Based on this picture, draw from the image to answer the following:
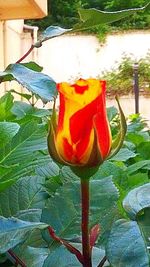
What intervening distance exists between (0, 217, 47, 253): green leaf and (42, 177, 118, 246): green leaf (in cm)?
5

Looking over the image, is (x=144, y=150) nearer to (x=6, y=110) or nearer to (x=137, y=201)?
(x=6, y=110)

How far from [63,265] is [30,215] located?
0.07 m

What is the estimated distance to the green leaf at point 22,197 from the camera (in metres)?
0.48

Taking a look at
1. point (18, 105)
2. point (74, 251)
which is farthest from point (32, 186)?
point (18, 105)

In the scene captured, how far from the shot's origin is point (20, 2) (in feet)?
10.1

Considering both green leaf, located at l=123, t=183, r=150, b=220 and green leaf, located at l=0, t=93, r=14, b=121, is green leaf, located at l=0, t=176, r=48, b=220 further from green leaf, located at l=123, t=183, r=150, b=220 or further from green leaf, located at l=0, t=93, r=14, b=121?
green leaf, located at l=0, t=93, r=14, b=121

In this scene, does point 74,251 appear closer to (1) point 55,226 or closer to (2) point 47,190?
(1) point 55,226

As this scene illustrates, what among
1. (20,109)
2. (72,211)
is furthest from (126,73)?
(72,211)

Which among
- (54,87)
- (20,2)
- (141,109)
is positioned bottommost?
(141,109)

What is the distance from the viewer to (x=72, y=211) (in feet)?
1.43

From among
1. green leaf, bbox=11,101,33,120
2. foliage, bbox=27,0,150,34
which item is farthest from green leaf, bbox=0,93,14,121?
foliage, bbox=27,0,150,34

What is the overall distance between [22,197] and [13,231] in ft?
0.40

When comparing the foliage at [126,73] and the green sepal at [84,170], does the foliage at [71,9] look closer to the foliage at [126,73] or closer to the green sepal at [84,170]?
the foliage at [126,73]

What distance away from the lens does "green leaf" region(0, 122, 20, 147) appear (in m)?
0.49
